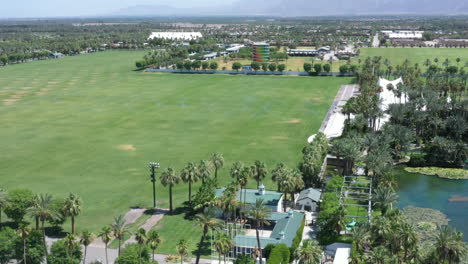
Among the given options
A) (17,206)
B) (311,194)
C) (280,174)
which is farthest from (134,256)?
(311,194)

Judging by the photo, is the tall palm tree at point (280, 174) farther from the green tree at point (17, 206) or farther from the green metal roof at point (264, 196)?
the green tree at point (17, 206)

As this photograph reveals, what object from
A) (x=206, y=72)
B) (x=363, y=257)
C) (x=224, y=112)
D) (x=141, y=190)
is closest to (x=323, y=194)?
(x=363, y=257)

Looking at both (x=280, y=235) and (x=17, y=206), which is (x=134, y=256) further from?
(x=17, y=206)

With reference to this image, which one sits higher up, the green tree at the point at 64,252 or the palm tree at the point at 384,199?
the palm tree at the point at 384,199

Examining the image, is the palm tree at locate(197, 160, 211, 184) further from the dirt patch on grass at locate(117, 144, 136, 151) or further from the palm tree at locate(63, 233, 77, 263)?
the dirt patch on grass at locate(117, 144, 136, 151)

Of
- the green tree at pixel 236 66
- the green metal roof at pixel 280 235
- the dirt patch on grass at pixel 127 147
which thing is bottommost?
the green metal roof at pixel 280 235

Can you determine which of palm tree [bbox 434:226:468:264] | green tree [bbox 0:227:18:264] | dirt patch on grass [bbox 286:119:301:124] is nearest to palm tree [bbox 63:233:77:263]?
green tree [bbox 0:227:18:264]

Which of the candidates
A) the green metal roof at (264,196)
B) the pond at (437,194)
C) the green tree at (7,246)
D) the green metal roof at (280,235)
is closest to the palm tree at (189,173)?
the green metal roof at (264,196)

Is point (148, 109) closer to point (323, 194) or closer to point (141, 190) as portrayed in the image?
point (141, 190)
